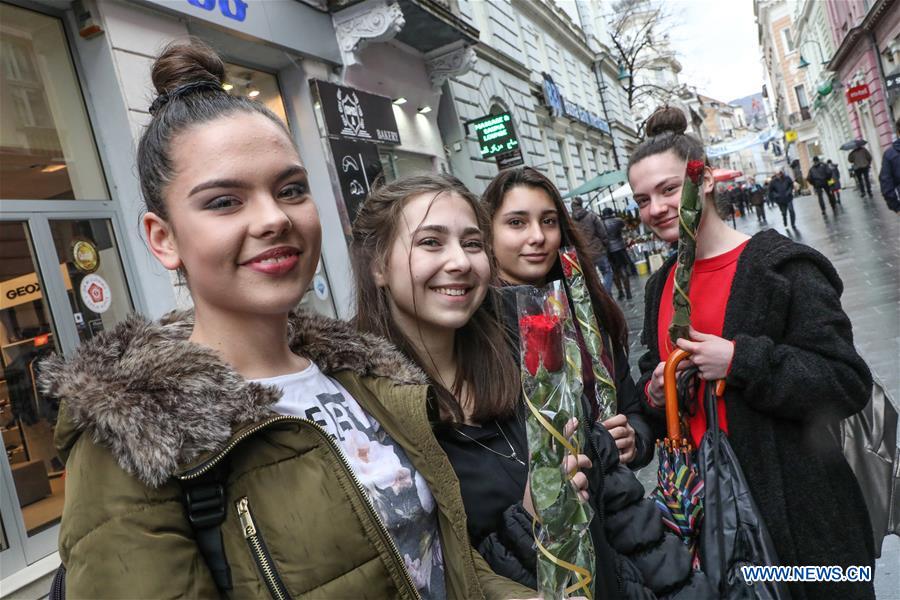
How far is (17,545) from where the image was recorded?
3963 mm

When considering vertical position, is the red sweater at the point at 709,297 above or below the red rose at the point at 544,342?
below

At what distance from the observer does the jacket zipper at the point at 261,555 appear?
1.07 m

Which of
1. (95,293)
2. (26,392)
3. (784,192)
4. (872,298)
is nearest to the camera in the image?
(26,392)

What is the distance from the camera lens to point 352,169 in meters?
8.76

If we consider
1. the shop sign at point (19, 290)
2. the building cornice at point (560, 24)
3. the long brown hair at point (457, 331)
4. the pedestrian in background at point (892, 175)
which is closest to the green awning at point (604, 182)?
the building cornice at point (560, 24)

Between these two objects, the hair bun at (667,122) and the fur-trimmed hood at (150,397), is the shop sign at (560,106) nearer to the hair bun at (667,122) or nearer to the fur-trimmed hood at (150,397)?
the hair bun at (667,122)

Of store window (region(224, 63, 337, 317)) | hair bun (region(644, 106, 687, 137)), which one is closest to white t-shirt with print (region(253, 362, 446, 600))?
hair bun (region(644, 106, 687, 137))

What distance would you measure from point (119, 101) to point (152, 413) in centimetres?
538

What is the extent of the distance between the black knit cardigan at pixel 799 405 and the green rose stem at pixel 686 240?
0.17 m

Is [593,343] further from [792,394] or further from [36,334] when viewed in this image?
[36,334]

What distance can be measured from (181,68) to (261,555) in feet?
3.46

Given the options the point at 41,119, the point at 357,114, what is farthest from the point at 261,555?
the point at 357,114

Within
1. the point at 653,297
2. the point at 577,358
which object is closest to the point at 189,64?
the point at 577,358

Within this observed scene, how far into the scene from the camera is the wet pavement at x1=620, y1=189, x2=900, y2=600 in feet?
10.3
